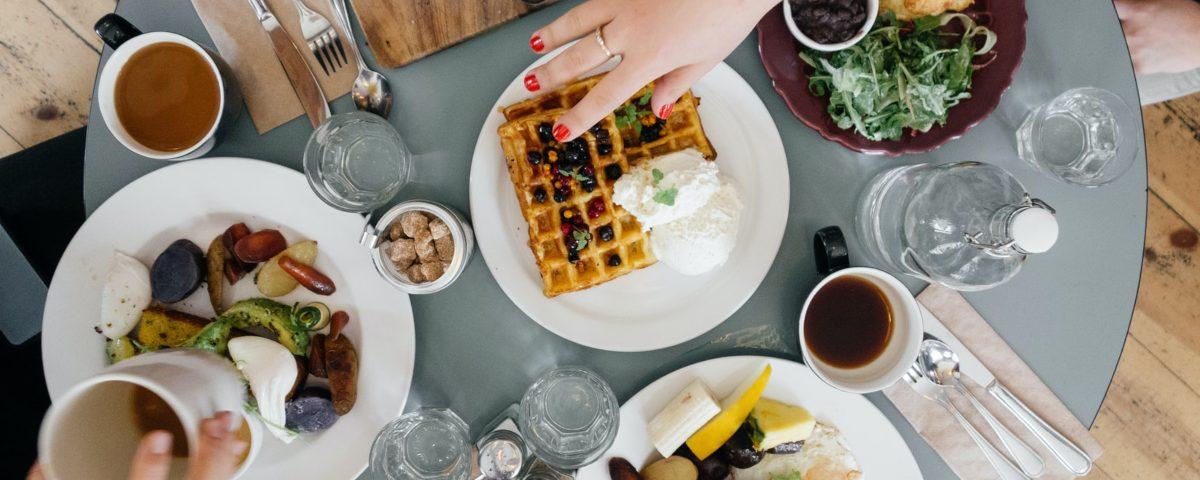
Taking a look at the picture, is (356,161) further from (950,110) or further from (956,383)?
(956,383)

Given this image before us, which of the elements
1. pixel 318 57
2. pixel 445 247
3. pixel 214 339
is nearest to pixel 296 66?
pixel 318 57

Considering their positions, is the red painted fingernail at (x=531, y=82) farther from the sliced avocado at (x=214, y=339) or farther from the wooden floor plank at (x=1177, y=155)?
the wooden floor plank at (x=1177, y=155)

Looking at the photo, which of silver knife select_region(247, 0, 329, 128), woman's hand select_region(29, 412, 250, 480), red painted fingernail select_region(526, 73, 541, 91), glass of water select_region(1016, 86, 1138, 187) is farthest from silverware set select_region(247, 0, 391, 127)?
glass of water select_region(1016, 86, 1138, 187)

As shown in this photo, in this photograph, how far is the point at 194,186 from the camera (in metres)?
1.67

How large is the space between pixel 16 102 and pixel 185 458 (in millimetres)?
2264

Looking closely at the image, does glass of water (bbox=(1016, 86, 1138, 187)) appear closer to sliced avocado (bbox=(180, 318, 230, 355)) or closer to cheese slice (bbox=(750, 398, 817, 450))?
cheese slice (bbox=(750, 398, 817, 450))

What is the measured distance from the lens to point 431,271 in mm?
1608

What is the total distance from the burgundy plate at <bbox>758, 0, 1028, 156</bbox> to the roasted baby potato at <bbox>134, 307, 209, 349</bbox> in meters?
1.72

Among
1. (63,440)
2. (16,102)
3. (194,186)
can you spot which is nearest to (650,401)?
(63,440)

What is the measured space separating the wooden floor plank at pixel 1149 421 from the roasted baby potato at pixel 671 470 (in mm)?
2196

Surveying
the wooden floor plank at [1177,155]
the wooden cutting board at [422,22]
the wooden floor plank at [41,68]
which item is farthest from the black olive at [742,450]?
the wooden floor plank at [41,68]

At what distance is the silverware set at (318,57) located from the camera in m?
1.66

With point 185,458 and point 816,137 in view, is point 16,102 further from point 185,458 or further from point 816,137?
point 816,137

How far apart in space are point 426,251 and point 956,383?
4.90 feet
